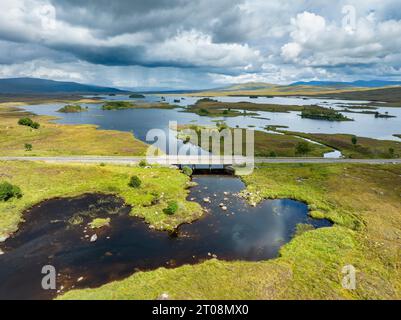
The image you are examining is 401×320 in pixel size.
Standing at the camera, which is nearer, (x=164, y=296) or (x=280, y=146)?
(x=164, y=296)

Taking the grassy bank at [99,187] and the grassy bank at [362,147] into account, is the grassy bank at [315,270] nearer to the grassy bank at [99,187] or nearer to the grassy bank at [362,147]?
the grassy bank at [99,187]

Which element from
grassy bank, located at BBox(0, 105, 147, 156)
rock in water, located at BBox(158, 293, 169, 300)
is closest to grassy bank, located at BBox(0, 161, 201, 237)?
rock in water, located at BBox(158, 293, 169, 300)

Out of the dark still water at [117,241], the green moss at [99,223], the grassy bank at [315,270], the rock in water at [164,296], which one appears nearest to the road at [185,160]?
the dark still water at [117,241]

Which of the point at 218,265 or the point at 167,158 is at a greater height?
the point at 167,158

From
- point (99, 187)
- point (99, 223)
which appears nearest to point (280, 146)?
point (99, 187)

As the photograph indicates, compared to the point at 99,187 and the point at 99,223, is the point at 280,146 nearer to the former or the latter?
the point at 99,187
